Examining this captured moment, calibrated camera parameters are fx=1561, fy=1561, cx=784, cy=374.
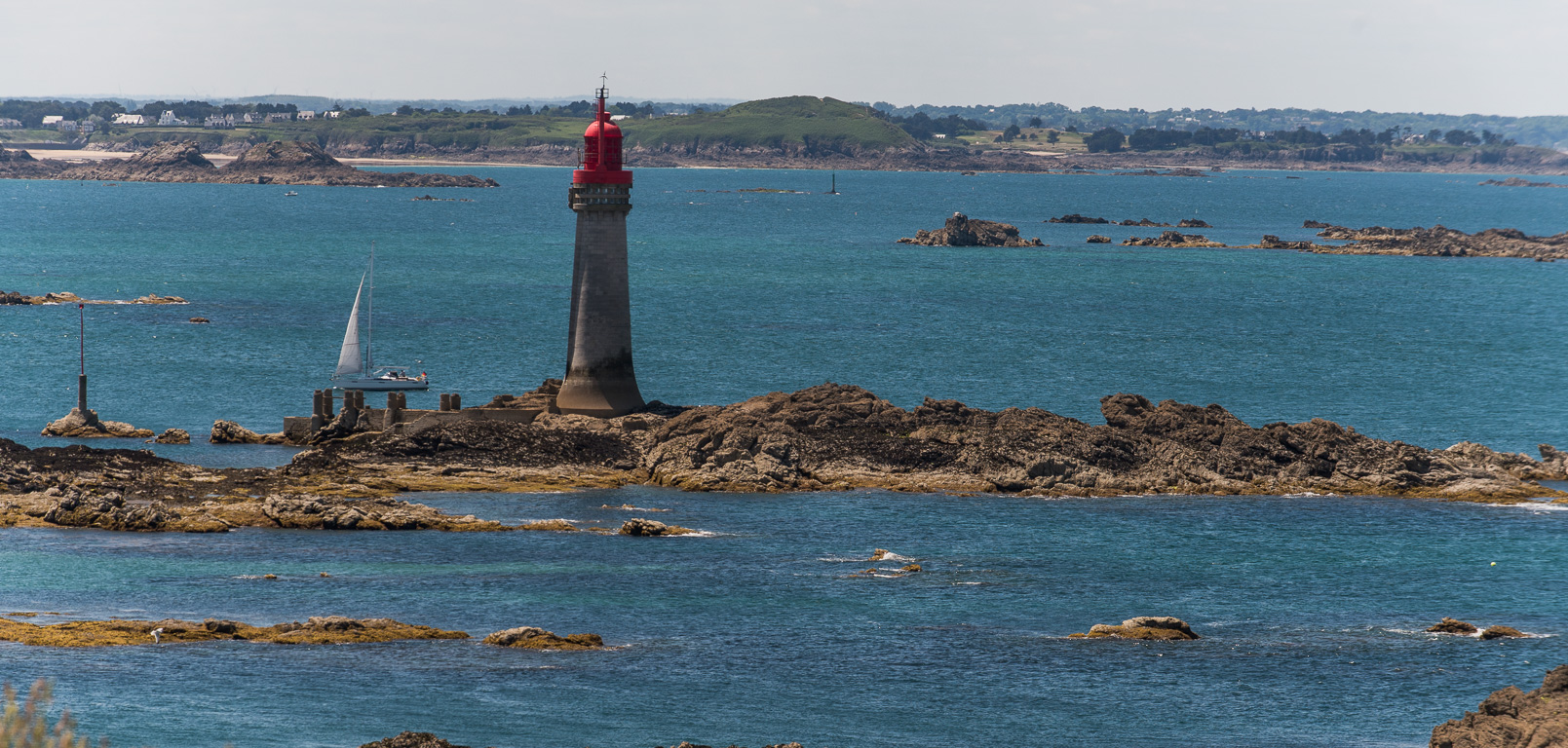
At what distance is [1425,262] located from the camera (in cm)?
17038

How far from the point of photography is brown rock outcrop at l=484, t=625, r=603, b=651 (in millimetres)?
36656

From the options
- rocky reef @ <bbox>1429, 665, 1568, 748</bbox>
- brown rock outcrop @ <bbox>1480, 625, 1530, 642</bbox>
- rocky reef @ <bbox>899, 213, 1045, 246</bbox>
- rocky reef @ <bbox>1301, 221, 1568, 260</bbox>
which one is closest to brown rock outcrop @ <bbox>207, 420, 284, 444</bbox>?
brown rock outcrop @ <bbox>1480, 625, 1530, 642</bbox>

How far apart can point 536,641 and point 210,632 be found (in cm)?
743

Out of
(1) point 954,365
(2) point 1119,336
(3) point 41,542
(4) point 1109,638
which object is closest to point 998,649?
(4) point 1109,638

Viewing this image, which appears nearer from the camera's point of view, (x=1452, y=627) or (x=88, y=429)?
(x=1452, y=627)

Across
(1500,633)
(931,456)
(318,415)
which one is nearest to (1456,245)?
(931,456)

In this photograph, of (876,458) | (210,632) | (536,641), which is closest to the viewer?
(210,632)

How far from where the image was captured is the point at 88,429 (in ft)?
203

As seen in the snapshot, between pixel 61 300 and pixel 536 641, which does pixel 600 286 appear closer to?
pixel 536 641

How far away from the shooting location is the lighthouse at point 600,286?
188ft

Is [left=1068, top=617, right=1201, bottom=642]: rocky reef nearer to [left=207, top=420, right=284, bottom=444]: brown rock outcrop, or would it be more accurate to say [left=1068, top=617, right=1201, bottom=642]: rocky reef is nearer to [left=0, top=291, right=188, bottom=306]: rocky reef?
[left=207, top=420, right=284, bottom=444]: brown rock outcrop

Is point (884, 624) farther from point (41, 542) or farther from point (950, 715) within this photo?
point (41, 542)

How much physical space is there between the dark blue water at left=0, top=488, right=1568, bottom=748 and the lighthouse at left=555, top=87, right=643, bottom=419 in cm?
613

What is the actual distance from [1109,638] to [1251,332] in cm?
7766
